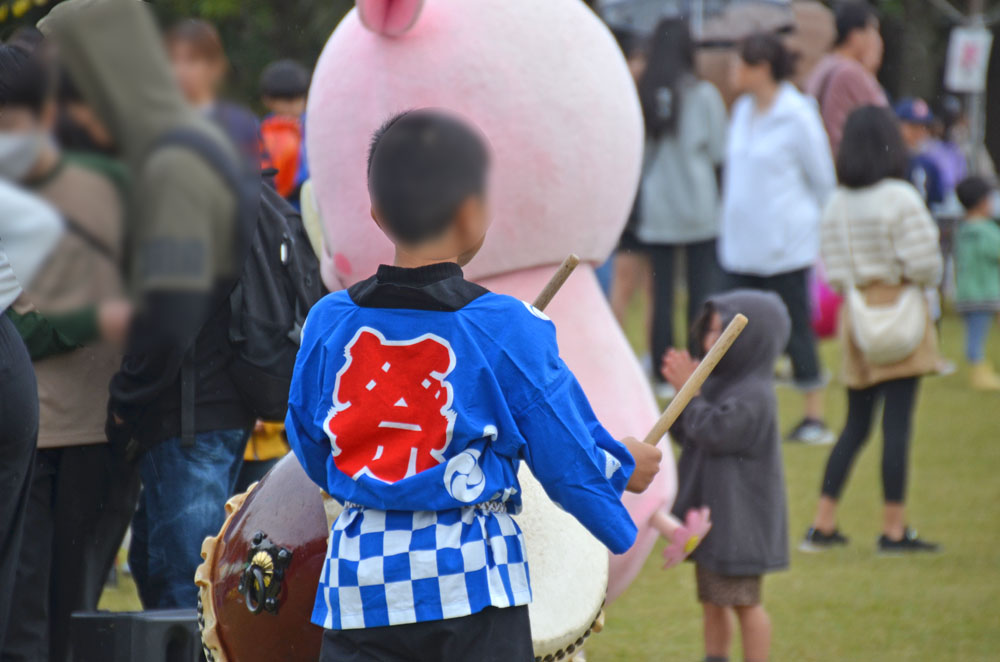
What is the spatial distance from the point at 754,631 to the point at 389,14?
1.80m

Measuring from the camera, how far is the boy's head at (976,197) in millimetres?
8445

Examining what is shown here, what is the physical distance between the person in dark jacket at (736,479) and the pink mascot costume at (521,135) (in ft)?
0.74

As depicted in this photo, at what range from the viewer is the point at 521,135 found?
3.12 meters

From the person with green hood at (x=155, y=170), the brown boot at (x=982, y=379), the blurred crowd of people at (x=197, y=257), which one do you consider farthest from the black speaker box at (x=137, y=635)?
the brown boot at (x=982, y=379)

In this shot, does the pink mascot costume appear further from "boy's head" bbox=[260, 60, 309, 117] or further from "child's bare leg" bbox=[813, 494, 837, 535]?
"child's bare leg" bbox=[813, 494, 837, 535]

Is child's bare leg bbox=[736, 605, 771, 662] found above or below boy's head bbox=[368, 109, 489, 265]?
below

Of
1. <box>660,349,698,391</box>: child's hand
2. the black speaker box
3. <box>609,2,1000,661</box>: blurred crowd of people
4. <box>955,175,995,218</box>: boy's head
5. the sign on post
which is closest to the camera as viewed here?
the black speaker box

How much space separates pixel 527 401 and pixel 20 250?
1.08 meters

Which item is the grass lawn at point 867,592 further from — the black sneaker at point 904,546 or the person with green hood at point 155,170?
the person with green hood at point 155,170

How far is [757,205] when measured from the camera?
661 centimetres

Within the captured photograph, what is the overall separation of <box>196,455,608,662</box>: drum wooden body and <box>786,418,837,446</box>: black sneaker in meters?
4.51

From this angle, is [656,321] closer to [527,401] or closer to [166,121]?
[527,401]

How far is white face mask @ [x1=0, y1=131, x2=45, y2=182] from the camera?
90 centimetres

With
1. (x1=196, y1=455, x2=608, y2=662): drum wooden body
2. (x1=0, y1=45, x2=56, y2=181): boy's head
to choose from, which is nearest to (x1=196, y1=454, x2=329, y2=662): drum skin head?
(x1=196, y1=455, x2=608, y2=662): drum wooden body
